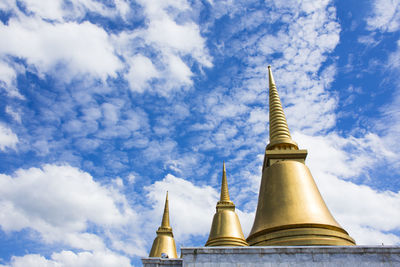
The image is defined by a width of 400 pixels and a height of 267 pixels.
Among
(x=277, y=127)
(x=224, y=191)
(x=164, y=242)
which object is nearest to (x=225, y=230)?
(x=224, y=191)

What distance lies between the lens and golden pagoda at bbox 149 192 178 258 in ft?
88.8

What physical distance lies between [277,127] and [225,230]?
835 cm

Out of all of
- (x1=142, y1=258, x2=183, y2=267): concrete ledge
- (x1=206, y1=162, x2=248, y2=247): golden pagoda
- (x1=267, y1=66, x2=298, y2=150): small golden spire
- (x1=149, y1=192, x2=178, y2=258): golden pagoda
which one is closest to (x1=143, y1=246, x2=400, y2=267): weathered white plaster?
(x1=142, y1=258, x2=183, y2=267): concrete ledge

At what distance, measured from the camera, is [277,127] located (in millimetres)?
17984

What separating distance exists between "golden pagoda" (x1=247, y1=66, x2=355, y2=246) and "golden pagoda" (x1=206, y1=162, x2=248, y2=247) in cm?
561

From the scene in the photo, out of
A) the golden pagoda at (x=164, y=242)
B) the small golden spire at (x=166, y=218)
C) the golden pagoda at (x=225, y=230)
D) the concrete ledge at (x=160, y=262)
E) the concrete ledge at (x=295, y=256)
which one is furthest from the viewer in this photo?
the small golden spire at (x=166, y=218)

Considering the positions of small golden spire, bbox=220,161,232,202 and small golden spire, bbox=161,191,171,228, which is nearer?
small golden spire, bbox=220,161,232,202

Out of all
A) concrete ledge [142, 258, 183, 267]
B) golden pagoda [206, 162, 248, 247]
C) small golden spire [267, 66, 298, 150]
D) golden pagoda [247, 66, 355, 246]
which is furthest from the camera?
golden pagoda [206, 162, 248, 247]

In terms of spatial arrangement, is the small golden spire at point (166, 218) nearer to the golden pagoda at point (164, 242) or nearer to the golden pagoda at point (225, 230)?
the golden pagoda at point (164, 242)

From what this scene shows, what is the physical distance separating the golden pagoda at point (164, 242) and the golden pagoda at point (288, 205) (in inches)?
579

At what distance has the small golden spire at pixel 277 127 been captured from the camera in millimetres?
17172

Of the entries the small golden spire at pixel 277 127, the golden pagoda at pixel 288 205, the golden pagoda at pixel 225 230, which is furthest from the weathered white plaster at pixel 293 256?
the golden pagoda at pixel 225 230

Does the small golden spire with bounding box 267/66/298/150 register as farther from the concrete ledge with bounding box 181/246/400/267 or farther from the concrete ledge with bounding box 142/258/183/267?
the concrete ledge with bounding box 142/258/183/267

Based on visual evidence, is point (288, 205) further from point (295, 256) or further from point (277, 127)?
point (277, 127)
